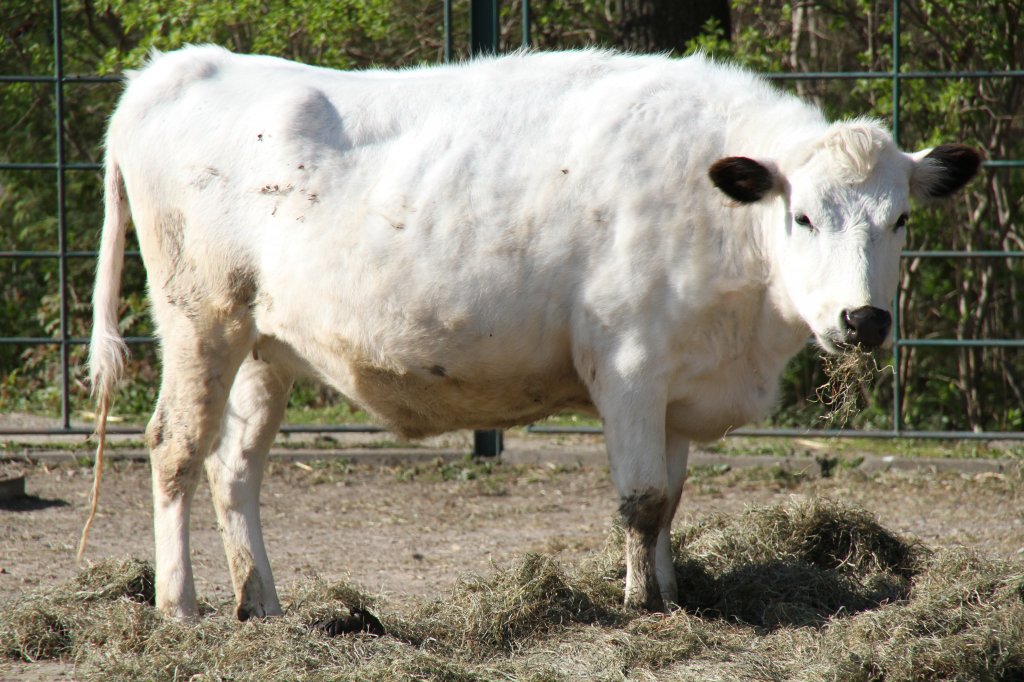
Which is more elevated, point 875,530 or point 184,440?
point 184,440

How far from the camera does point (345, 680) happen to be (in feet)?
13.5

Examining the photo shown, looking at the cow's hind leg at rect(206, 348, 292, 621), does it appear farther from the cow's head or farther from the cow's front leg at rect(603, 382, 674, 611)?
the cow's head

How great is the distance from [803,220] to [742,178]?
0.89 feet

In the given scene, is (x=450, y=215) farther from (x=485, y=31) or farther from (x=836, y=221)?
(x=485, y=31)

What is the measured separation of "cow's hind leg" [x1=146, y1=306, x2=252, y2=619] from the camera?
5.26m

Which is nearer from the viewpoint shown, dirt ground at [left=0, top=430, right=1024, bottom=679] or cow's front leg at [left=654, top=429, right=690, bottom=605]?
cow's front leg at [left=654, top=429, right=690, bottom=605]

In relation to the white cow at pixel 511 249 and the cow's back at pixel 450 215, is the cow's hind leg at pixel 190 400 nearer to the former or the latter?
the white cow at pixel 511 249

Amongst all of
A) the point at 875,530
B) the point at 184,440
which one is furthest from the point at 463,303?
the point at 875,530

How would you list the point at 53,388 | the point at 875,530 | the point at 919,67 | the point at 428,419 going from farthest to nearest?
the point at 53,388 → the point at 919,67 → the point at 875,530 → the point at 428,419

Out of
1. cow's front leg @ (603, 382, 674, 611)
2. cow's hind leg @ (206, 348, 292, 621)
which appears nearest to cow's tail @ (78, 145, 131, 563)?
cow's hind leg @ (206, 348, 292, 621)

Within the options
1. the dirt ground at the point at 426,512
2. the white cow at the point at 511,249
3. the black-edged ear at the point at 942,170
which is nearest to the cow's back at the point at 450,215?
the white cow at the point at 511,249

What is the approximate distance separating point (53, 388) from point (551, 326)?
8638 millimetres

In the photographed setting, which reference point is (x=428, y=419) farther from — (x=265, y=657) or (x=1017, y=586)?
(x=1017, y=586)

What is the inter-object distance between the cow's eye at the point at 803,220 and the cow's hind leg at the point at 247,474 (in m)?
2.31
